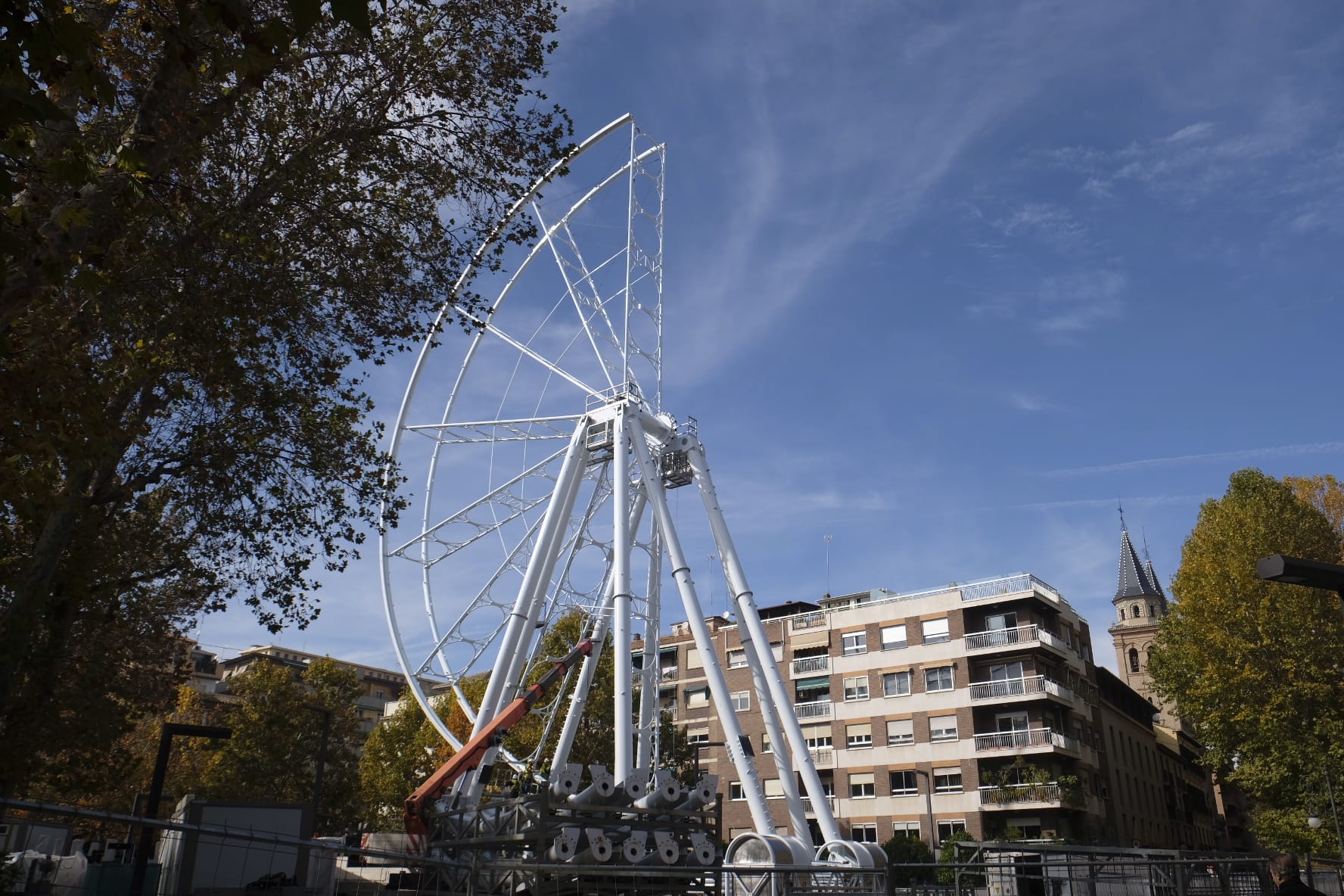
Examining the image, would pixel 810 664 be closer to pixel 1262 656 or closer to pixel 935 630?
pixel 935 630

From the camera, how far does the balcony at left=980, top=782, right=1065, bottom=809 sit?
4447 centimetres

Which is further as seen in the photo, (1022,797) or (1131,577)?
(1131,577)

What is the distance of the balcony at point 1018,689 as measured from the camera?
153 feet

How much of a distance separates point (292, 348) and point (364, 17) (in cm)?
981

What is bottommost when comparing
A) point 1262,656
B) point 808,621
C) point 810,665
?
point 1262,656

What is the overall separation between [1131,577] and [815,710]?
201 ft

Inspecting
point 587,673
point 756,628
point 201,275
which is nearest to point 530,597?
point 587,673

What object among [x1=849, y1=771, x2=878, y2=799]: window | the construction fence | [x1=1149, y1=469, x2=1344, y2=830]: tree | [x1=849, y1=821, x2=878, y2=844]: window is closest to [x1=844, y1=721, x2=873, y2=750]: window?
[x1=849, y1=771, x2=878, y2=799]: window

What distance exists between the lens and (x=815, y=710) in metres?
53.5

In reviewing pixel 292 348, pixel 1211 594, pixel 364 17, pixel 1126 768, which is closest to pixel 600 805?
pixel 292 348

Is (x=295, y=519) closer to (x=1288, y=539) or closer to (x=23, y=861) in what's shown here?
(x=23, y=861)

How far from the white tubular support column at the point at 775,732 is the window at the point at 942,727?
25.9 meters

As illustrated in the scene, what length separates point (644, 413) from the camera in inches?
1175

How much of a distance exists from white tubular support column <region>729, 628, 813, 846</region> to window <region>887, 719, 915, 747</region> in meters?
26.5
